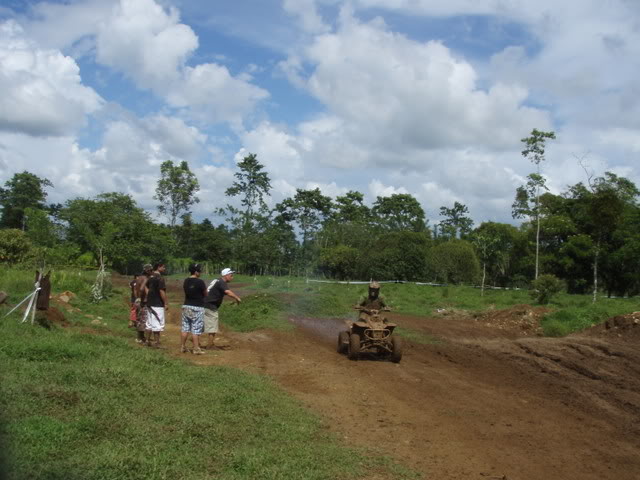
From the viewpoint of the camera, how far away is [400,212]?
2665 inches

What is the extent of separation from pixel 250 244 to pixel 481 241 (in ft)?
63.3

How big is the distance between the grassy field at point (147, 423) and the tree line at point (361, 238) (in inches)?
650

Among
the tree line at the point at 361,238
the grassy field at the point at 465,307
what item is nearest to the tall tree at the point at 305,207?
the tree line at the point at 361,238

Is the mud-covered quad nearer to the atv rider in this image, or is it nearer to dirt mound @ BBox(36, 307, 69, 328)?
the atv rider

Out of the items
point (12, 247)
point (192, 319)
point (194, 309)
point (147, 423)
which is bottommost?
point (147, 423)

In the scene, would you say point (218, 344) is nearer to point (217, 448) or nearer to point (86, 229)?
point (217, 448)

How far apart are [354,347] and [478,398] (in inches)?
128

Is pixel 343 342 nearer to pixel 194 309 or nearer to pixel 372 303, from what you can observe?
pixel 372 303

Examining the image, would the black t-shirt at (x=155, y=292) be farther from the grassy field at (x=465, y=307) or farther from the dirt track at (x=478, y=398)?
the grassy field at (x=465, y=307)

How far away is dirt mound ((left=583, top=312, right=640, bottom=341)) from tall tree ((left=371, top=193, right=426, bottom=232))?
4812 centimetres

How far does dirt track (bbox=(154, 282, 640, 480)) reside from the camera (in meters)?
6.57

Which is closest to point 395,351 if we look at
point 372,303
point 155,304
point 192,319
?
point 372,303

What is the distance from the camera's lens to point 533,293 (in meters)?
29.2

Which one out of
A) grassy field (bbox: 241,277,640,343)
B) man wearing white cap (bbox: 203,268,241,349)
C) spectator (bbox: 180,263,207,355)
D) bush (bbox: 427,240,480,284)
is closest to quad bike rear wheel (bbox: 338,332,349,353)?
grassy field (bbox: 241,277,640,343)
